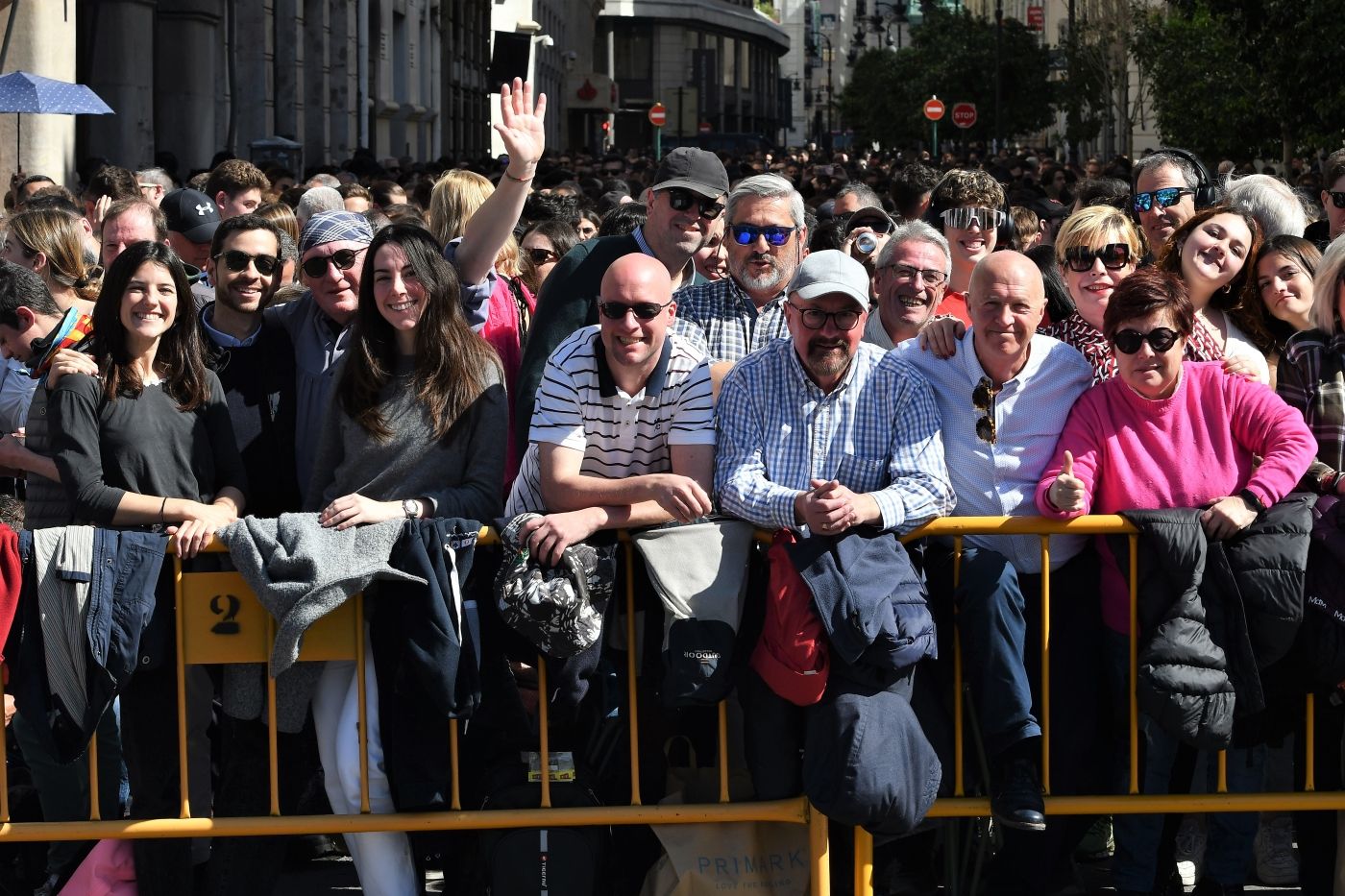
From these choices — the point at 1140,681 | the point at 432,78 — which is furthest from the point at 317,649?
the point at 432,78

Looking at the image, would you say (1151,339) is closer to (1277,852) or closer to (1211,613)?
(1211,613)

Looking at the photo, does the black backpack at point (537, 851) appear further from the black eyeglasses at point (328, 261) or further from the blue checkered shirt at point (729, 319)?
the black eyeglasses at point (328, 261)

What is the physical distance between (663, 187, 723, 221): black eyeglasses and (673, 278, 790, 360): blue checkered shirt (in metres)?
0.28

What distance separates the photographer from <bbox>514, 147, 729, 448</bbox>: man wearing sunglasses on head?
5.88 meters

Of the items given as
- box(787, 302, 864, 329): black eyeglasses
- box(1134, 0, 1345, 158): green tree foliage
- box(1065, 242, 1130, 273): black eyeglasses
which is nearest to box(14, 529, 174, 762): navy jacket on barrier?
box(787, 302, 864, 329): black eyeglasses

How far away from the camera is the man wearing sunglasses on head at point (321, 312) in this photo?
230 inches

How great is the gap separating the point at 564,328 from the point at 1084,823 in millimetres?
2311

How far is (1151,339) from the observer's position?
5.10 metres

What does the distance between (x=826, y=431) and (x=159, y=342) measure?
85.1 inches

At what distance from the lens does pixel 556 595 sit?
484 cm

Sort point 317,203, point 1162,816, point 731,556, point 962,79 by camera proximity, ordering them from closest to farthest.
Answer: point 731,556 < point 1162,816 < point 317,203 < point 962,79

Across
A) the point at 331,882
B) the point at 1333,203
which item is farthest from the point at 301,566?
the point at 1333,203

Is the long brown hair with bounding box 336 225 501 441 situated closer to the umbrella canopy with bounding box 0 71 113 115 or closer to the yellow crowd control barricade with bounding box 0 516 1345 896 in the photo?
the yellow crowd control barricade with bounding box 0 516 1345 896

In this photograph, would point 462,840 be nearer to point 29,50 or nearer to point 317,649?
point 317,649
